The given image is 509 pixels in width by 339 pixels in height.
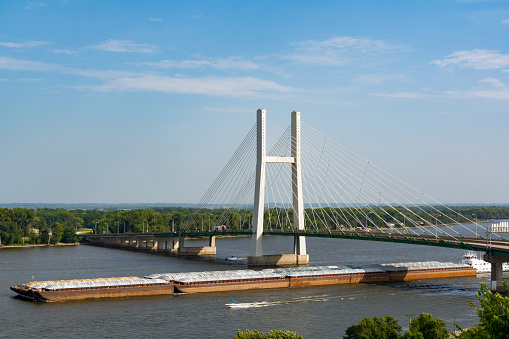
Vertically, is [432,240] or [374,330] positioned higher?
[432,240]

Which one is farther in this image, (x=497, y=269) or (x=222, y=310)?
(x=497, y=269)

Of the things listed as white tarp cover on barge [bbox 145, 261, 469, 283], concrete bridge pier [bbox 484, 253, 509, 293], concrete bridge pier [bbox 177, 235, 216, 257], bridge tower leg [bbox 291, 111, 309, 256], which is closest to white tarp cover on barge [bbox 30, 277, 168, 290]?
white tarp cover on barge [bbox 145, 261, 469, 283]

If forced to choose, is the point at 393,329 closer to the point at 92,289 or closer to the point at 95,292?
the point at 95,292

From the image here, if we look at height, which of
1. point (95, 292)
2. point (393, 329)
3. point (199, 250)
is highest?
point (393, 329)

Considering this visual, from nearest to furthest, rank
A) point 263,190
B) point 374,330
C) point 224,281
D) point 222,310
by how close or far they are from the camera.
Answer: point 374,330
point 222,310
point 224,281
point 263,190

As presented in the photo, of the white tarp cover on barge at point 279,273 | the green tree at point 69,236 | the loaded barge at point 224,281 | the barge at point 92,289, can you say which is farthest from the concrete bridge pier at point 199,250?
the barge at point 92,289

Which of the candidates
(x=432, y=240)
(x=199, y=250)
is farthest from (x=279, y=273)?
(x=199, y=250)
